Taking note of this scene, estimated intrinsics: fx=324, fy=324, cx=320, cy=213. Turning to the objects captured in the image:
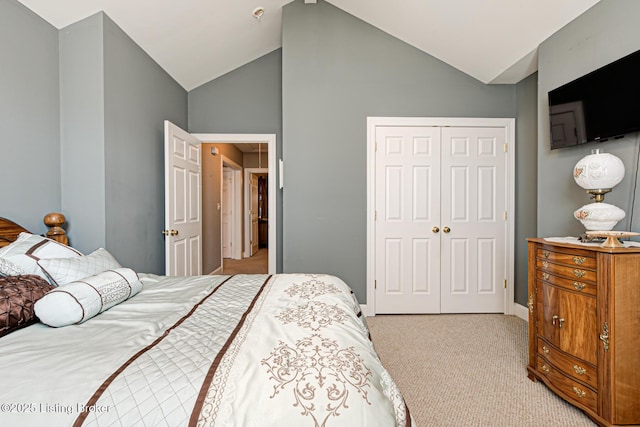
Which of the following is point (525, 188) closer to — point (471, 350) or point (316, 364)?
point (471, 350)

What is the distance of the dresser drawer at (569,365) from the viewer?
168 cm

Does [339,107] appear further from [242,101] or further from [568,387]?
[568,387]

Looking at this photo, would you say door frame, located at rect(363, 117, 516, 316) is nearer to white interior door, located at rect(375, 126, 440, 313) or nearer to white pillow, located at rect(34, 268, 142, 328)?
white interior door, located at rect(375, 126, 440, 313)

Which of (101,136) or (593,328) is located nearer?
(593,328)

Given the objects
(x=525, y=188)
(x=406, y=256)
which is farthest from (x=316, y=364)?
(x=525, y=188)

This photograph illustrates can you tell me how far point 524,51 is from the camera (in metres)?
2.78

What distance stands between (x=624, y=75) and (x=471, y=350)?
6.87 feet

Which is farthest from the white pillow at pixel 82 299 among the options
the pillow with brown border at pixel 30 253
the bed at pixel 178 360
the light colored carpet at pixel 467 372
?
the light colored carpet at pixel 467 372

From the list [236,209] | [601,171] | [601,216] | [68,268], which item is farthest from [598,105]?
[236,209]

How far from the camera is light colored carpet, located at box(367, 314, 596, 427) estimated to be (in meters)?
1.77

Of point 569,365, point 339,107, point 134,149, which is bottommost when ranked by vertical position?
point 569,365

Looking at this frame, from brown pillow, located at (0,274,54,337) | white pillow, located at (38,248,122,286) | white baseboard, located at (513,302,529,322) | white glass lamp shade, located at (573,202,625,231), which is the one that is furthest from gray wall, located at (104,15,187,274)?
white baseboard, located at (513,302,529,322)

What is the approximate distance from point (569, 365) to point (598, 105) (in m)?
1.58

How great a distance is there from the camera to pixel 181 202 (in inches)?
131
